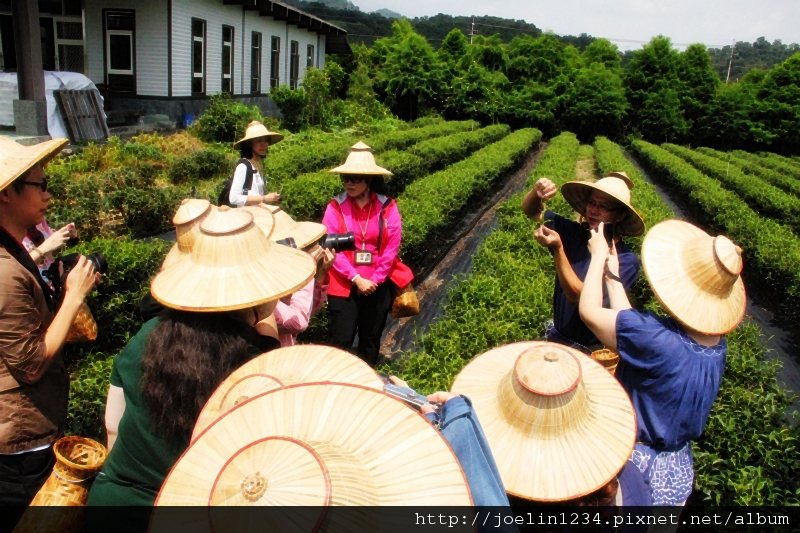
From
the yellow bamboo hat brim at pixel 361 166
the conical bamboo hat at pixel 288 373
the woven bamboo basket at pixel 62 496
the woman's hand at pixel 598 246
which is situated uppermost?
the yellow bamboo hat brim at pixel 361 166

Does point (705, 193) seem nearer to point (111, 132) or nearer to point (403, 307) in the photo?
point (403, 307)

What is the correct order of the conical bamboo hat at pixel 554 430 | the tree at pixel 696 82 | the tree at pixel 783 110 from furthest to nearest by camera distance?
the tree at pixel 696 82
the tree at pixel 783 110
the conical bamboo hat at pixel 554 430

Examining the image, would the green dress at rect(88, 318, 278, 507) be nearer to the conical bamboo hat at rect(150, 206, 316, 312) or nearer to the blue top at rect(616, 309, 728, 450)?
the conical bamboo hat at rect(150, 206, 316, 312)

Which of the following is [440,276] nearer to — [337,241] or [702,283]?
[337,241]

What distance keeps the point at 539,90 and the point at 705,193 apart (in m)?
21.5

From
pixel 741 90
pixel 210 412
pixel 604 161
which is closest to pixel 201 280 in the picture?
pixel 210 412

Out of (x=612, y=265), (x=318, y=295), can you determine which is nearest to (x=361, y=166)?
(x=318, y=295)

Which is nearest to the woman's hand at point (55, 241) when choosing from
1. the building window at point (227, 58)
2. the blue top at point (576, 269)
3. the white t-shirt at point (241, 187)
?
the white t-shirt at point (241, 187)

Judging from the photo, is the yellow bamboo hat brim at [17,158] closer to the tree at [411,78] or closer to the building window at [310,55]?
the building window at [310,55]

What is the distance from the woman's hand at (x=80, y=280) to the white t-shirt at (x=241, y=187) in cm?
224

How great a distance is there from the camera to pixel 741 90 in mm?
34719

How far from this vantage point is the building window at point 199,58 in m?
16.2

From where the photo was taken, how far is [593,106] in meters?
31.7

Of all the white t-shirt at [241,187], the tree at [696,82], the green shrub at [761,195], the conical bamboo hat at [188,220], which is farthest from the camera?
the tree at [696,82]
